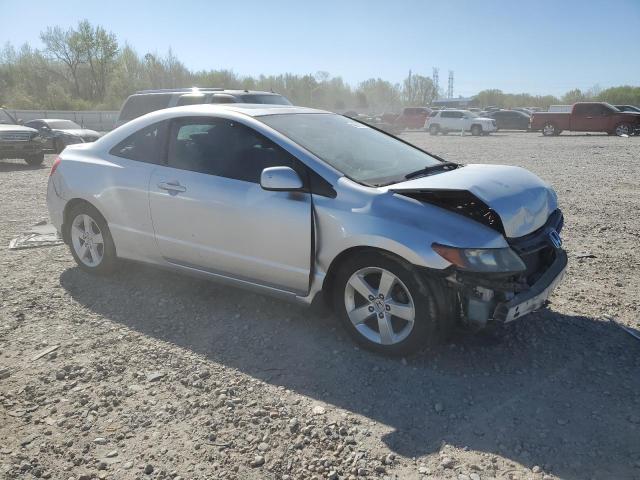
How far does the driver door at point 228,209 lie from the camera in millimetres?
3689

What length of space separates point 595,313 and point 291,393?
257 cm

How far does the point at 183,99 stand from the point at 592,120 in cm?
2531

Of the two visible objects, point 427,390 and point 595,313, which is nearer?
point 427,390

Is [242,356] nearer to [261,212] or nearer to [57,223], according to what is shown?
[261,212]

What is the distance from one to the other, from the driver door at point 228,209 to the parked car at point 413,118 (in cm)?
3815

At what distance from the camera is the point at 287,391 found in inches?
125

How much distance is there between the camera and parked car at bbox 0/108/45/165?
14.6 metres

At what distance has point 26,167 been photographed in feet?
50.3

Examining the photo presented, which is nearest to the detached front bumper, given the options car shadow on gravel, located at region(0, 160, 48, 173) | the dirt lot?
the dirt lot

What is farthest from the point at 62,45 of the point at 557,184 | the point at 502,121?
the point at 557,184

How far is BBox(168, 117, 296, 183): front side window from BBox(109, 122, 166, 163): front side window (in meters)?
0.12

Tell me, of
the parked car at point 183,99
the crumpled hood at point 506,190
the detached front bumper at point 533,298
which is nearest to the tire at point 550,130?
the parked car at point 183,99

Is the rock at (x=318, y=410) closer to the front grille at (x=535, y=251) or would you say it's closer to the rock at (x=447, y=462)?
the rock at (x=447, y=462)

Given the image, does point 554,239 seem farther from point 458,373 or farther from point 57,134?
point 57,134
